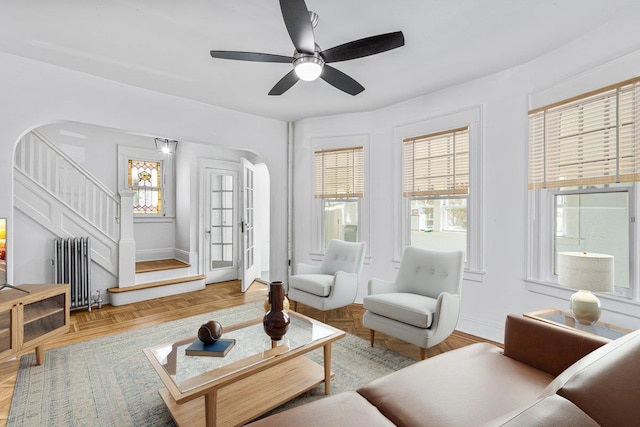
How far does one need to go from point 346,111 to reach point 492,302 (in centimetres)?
287

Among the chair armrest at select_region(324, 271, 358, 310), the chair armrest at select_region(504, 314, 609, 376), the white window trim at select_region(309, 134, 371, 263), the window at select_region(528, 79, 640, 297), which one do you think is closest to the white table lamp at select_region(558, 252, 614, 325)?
the window at select_region(528, 79, 640, 297)

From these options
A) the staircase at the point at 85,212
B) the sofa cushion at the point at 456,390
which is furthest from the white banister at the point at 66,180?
the sofa cushion at the point at 456,390

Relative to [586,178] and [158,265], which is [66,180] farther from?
[586,178]

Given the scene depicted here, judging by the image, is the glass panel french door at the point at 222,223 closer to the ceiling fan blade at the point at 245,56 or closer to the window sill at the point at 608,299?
the ceiling fan blade at the point at 245,56

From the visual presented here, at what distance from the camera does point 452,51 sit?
2557mm

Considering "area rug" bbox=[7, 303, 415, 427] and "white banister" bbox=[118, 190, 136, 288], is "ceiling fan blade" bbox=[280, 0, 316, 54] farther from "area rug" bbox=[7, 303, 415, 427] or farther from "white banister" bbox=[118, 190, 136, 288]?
"white banister" bbox=[118, 190, 136, 288]

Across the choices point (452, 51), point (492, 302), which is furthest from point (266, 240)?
point (452, 51)

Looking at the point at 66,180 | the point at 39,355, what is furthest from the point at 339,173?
the point at 66,180

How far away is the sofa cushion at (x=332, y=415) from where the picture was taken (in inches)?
44.2

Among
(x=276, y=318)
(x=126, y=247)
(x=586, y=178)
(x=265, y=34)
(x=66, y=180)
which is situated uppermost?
(x=265, y=34)

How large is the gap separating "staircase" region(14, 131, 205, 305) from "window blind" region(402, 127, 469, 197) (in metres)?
3.64

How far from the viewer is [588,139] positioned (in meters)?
2.35

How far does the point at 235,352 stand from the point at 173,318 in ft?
6.84

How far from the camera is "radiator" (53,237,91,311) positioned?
3.66 meters
